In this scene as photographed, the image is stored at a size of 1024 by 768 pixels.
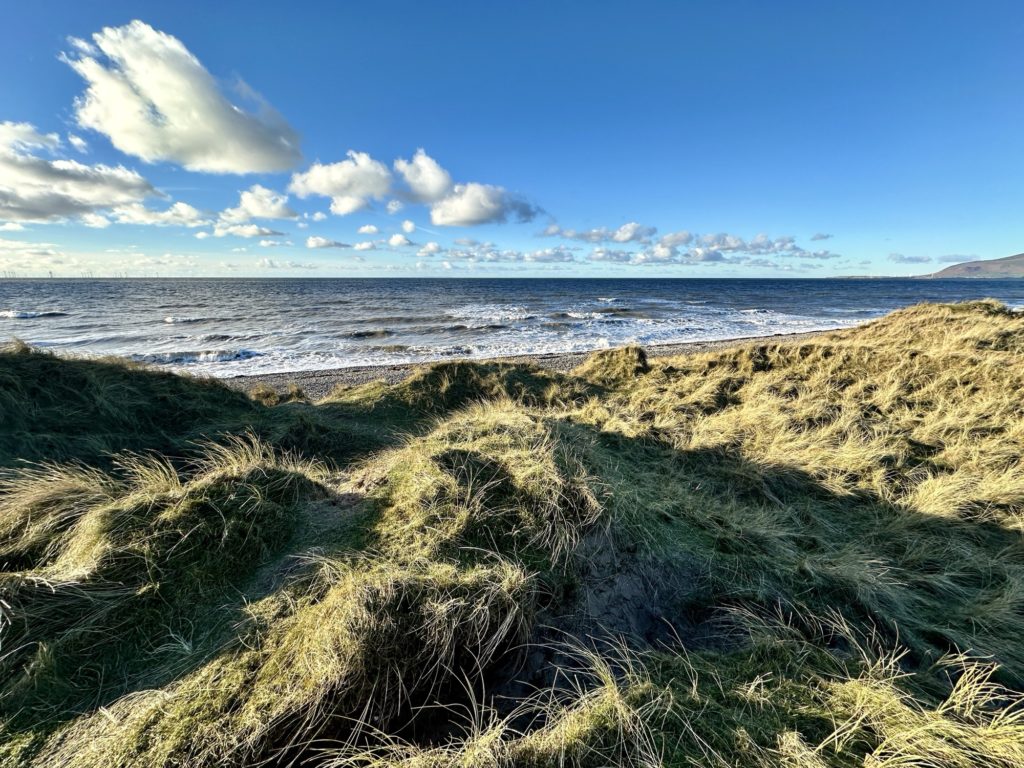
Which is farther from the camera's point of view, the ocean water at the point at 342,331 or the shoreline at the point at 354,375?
the ocean water at the point at 342,331

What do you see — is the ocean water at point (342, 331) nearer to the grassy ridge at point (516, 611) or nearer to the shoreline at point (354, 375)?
the shoreline at point (354, 375)

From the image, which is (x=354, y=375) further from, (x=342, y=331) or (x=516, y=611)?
(x=516, y=611)

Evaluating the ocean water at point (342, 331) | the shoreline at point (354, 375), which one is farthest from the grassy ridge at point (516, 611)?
the ocean water at point (342, 331)

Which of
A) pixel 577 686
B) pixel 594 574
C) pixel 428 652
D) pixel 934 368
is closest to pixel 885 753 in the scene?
pixel 577 686

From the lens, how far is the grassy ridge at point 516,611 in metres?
2.02

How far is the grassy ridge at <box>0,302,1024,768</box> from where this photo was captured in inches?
79.6

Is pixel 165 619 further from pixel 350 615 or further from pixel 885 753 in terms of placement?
pixel 885 753

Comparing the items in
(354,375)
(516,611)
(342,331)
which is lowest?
(354,375)

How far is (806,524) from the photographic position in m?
4.82

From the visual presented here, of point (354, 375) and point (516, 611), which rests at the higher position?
point (516, 611)

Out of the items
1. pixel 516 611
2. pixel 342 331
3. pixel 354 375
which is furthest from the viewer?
pixel 342 331

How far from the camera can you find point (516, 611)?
8.71 feet

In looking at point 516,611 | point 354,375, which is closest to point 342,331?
point 354,375

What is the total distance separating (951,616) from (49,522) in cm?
695
